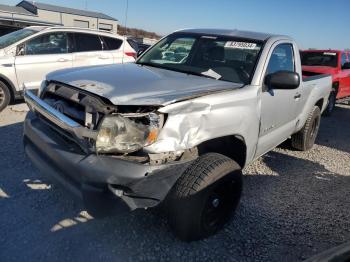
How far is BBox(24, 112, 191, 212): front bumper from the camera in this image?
2.36 m

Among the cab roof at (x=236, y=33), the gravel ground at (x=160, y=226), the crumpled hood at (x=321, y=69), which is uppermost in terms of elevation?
the cab roof at (x=236, y=33)

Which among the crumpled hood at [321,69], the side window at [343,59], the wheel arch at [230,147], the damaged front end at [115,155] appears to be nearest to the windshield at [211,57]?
the wheel arch at [230,147]

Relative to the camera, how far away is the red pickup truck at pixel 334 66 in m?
9.06

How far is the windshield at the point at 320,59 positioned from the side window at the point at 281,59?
18.4ft

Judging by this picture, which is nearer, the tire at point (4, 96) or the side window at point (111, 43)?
the tire at point (4, 96)

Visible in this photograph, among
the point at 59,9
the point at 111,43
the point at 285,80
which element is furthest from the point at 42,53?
the point at 59,9

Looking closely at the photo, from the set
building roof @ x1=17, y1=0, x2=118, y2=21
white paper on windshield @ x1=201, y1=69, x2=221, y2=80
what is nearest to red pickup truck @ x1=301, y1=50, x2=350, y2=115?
white paper on windshield @ x1=201, y1=69, x2=221, y2=80

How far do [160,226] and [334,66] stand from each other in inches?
312

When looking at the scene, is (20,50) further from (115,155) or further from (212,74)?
(115,155)

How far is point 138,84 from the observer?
2.93m

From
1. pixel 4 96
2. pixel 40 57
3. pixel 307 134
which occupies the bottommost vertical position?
pixel 4 96

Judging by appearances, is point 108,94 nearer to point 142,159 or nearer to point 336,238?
point 142,159

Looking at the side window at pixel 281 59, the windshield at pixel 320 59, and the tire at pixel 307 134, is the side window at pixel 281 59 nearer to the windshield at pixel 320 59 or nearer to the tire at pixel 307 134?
the tire at pixel 307 134

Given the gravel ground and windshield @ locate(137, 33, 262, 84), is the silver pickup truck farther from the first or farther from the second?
the gravel ground
